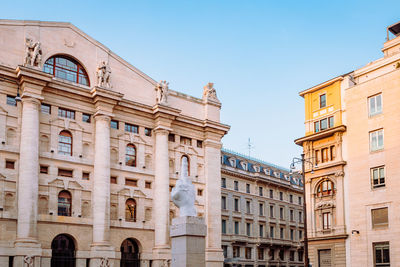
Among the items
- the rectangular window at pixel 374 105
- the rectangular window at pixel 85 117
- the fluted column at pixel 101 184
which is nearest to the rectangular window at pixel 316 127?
the rectangular window at pixel 374 105

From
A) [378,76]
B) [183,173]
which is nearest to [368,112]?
[378,76]

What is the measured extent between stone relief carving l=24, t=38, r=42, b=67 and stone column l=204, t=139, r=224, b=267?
2101 centimetres

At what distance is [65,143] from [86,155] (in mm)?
2336

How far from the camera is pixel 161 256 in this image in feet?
170

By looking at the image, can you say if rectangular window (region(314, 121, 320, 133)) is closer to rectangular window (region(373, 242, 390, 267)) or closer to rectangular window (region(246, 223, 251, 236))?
rectangular window (region(373, 242, 390, 267))

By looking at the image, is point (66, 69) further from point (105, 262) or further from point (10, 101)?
point (105, 262)

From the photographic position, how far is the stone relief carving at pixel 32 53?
46.8 metres

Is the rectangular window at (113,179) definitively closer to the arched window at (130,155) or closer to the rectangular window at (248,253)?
the arched window at (130,155)

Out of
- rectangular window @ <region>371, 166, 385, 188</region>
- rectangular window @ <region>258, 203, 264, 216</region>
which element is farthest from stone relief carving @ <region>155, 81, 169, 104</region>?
rectangular window @ <region>258, 203, 264, 216</region>

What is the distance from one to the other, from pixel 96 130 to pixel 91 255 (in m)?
11.7

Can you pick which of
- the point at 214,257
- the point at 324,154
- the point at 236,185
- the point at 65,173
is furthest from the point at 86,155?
the point at 236,185

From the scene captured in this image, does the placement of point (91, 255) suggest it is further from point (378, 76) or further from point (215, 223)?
point (378, 76)

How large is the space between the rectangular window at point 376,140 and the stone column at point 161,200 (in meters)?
20.3

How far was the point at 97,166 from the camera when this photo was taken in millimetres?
49406
